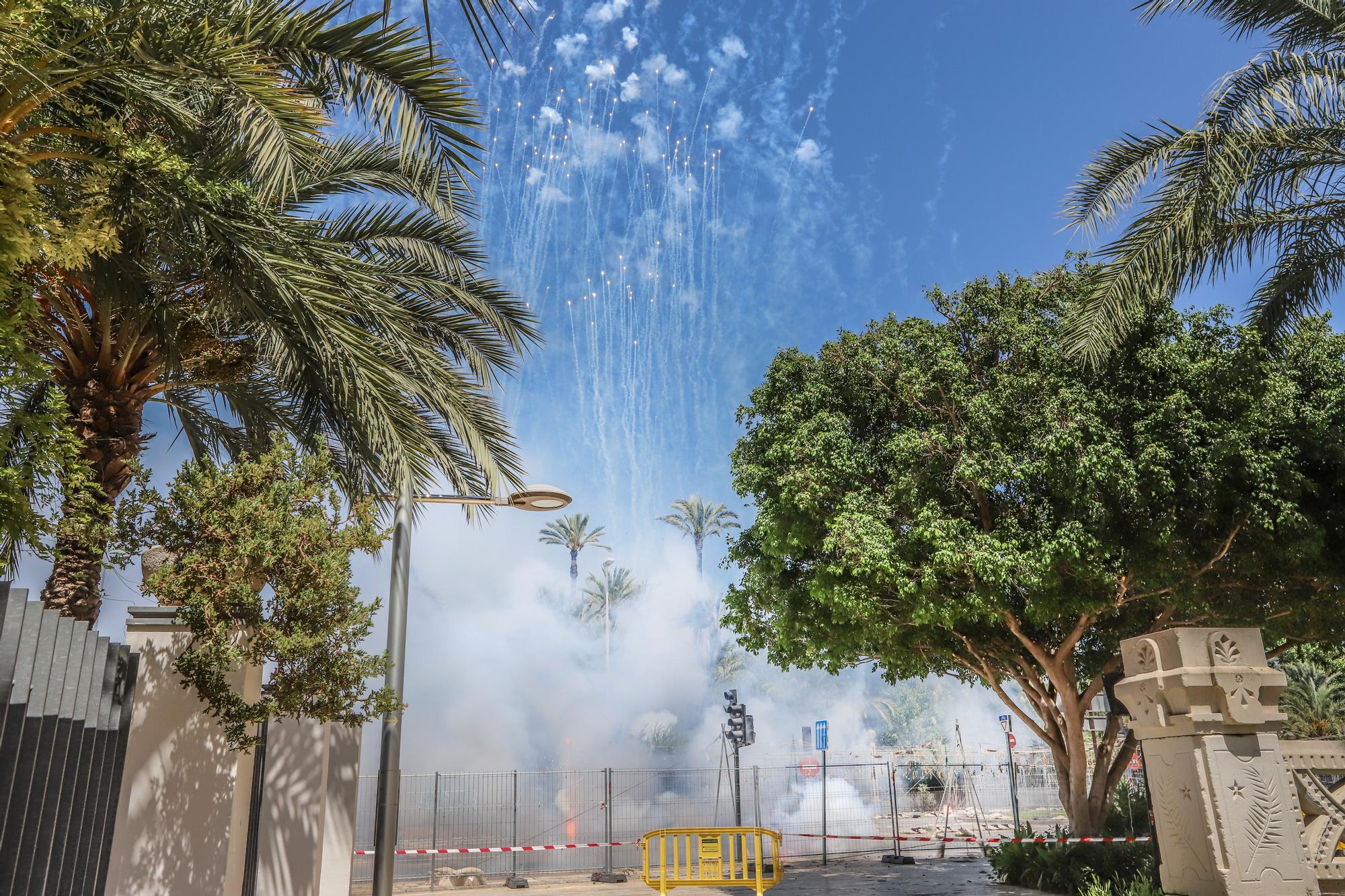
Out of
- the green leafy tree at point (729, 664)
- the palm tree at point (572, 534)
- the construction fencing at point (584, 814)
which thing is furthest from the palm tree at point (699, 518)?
the construction fencing at point (584, 814)

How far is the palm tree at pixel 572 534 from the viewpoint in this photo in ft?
258

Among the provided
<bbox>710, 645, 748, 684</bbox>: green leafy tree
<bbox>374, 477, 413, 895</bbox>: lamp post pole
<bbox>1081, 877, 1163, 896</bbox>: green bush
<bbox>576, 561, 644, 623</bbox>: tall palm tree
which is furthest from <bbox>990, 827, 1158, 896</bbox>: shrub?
<bbox>710, 645, 748, 684</bbox>: green leafy tree

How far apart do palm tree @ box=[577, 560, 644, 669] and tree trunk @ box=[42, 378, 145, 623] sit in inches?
3217

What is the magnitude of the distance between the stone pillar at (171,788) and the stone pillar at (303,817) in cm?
87

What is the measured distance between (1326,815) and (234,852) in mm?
8961

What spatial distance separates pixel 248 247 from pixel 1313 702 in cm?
2848

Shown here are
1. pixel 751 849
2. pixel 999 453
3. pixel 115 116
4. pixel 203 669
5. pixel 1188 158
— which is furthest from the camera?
pixel 751 849

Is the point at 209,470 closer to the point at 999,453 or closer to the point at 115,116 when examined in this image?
the point at 115,116

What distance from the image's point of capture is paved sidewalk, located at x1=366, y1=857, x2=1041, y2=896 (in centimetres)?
1591

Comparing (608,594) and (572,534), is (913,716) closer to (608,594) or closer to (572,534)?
(608,594)

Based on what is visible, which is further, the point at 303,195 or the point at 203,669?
the point at 303,195

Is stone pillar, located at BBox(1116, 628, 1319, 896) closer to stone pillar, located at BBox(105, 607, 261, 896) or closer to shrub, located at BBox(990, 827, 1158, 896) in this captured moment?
stone pillar, located at BBox(105, 607, 261, 896)

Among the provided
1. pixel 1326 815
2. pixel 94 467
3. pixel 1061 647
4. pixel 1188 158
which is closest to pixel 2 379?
pixel 94 467

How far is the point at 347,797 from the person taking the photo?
33.0 ft
